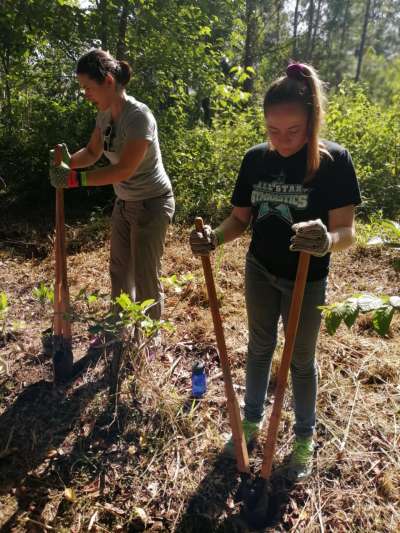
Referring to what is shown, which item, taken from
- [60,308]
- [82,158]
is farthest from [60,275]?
[82,158]

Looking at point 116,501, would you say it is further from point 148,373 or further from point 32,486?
point 148,373

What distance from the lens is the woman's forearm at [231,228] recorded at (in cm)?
190

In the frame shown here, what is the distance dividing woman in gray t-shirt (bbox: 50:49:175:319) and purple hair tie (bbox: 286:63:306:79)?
3.26 ft

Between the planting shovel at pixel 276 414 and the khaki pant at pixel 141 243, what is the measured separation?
1290 mm

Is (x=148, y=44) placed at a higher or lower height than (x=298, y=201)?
higher

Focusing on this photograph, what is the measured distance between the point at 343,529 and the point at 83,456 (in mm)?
1293

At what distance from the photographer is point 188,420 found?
239 cm

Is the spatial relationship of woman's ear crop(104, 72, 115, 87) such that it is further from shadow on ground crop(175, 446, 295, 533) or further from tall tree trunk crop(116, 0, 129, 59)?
tall tree trunk crop(116, 0, 129, 59)

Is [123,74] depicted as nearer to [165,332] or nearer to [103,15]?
[165,332]

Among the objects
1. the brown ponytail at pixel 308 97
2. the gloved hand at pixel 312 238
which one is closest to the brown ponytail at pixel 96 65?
the brown ponytail at pixel 308 97

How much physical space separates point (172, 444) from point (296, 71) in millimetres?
1885

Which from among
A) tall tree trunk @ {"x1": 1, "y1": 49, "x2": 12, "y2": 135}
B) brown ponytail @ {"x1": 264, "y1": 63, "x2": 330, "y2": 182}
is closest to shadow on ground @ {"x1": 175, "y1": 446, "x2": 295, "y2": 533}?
brown ponytail @ {"x1": 264, "y1": 63, "x2": 330, "y2": 182}

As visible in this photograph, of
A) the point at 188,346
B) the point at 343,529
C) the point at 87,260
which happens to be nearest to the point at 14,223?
the point at 87,260

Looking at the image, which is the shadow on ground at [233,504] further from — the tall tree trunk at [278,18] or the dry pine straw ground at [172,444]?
the tall tree trunk at [278,18]
